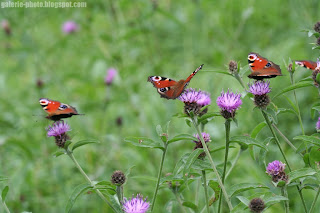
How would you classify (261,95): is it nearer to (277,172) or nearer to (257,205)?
(277,172)

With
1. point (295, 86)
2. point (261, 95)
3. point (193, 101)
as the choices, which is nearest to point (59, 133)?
point (193, 101)

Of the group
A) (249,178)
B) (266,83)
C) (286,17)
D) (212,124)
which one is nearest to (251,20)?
(286,17)

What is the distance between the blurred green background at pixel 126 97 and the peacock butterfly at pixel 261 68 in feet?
3.71

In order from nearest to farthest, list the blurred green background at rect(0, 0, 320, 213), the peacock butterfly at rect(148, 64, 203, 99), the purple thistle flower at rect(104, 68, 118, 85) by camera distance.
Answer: the peacock butterfly at rect(148, 64, 203, 99), the blurred green background at rect(0, 0, 320, 213), the purple thistle flower at rect(104, 68, 118, 85)

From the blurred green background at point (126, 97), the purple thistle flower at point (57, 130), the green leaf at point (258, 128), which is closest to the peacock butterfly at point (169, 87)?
the green leaf at point (258, 128)

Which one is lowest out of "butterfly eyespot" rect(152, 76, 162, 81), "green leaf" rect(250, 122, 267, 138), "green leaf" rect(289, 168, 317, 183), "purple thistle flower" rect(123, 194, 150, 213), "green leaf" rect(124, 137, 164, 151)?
"purple thistle flower" rect(123, 194, 150, 213)

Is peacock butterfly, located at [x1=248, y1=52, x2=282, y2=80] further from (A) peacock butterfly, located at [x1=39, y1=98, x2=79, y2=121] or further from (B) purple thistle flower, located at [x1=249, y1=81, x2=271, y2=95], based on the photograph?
(A) peacock butterfly, located at [x1=39, y1=98, x2=79, y2=121]

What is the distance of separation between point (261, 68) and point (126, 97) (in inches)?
92.2

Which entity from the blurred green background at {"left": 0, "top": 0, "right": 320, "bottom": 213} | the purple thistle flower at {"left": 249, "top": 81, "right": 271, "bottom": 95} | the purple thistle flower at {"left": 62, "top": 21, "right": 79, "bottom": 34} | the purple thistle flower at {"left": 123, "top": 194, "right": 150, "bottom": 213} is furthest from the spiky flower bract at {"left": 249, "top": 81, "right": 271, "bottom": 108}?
the purple thistle flower at {"left": 62, "top": 21, "right": 79, "bottom": 34}

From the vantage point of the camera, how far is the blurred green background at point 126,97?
3217mm

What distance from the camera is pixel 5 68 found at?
5.88 metres

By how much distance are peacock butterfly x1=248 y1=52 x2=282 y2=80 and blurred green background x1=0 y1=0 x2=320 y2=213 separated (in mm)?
1132

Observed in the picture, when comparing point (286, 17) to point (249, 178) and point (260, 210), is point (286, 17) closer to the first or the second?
point (249, 178)

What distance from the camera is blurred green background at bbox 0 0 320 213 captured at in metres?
3.22
